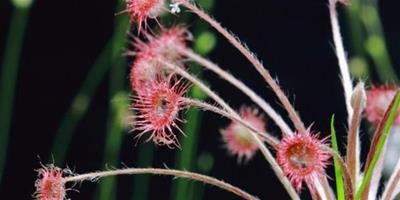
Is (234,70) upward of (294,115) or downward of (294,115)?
upward

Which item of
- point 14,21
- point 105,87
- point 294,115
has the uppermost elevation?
point 14,21

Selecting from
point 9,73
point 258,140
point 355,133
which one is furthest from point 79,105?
point 355,133

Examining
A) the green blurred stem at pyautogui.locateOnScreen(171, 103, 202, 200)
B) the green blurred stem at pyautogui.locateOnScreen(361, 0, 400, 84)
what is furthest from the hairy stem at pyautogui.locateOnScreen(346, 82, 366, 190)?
the green blurred stem at pyautogui.locateOnScreen(361, 0, 400, 84)

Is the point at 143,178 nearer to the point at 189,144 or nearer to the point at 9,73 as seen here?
the point at 189,144

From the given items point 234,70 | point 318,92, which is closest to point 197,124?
point 234,70

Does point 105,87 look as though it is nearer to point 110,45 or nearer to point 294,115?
point 110,45

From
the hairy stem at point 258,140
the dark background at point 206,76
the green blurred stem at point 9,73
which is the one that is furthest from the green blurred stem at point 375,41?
the hairy stem at point 258,140
